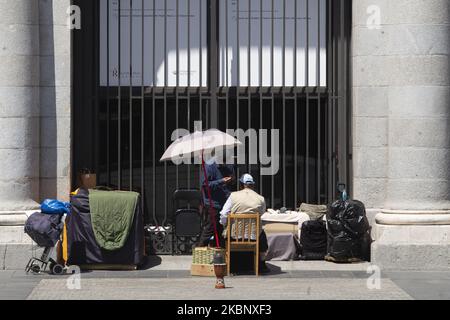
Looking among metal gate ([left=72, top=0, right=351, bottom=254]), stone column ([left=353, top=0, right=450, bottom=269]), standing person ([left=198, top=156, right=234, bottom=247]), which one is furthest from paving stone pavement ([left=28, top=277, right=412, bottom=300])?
metal gate ([left=72, top=0, right=351, bottom=254])

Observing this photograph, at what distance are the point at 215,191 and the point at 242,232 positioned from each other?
53.5 inches

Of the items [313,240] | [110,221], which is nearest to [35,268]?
[110,221]

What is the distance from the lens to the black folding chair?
1636 centimetres

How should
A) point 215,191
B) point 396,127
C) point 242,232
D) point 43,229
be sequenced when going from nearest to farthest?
point 43,229, point 242,232, point 396,127, point 215,191

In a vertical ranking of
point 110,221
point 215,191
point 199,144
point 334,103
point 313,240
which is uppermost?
point 334,103

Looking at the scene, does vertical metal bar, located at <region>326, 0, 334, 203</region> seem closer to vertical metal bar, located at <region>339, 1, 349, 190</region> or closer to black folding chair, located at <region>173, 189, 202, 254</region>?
vertical metal bar, located at <region>339, 1, 349, 190</region>

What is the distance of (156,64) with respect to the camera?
1714cm

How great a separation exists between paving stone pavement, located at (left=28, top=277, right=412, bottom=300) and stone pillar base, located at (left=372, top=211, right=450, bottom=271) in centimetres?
97

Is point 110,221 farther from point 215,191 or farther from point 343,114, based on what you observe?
point 343,114

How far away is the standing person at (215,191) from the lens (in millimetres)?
15828

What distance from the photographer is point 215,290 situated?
13766mm

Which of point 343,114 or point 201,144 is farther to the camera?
point 343,114

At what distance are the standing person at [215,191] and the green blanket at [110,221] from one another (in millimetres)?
1107

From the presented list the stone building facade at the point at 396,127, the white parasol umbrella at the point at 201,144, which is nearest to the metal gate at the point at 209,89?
the stone building facade at the point at 396,127
